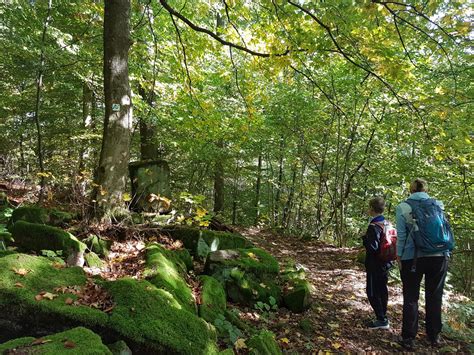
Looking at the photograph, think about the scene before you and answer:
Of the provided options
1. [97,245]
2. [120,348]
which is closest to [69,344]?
[120,348]

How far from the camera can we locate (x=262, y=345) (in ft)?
11.2

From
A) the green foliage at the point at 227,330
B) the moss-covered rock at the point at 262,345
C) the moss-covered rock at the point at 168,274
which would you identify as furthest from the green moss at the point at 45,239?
the moss-covered rock at the point at 262,345

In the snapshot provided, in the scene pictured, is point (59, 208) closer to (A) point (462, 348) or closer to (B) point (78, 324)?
(B) point (78, 324)

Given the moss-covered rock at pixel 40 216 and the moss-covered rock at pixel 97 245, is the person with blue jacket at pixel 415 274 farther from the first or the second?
the moss-covered rock at pixel 40 216

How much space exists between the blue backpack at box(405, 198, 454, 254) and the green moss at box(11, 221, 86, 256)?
179 inches

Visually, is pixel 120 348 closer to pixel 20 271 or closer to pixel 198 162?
pixel 20 271

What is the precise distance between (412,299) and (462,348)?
99cm

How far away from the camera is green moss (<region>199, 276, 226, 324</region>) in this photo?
3.96 metres

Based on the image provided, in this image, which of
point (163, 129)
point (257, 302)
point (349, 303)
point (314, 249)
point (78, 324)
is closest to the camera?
point (78, 324)

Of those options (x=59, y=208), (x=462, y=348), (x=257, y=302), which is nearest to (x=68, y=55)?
(x=59, y=208)

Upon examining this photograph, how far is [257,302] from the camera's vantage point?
5.02m

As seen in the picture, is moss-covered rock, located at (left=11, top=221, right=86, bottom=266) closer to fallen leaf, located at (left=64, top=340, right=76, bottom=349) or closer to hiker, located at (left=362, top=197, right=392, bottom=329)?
fallen leaf, located at (left=64, top=340, right=76, bottom=349)

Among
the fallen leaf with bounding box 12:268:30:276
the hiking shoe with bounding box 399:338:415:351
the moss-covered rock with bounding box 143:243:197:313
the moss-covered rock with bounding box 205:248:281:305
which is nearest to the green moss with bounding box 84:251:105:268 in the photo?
the moss-covered rock with bounding box 143:243:197:313

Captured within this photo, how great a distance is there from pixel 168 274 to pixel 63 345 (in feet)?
6.41
